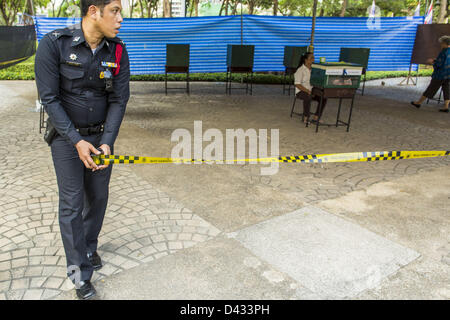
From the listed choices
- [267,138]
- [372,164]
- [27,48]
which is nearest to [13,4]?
[27,48]

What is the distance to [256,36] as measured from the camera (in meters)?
12.1

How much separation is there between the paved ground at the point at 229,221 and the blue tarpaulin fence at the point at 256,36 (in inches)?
194

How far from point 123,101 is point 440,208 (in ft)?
12.4

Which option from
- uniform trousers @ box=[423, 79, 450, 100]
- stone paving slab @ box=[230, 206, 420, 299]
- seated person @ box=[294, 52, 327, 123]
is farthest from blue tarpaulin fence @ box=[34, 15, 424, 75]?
stone paving slab @ box=[230, 206, 420, 299]

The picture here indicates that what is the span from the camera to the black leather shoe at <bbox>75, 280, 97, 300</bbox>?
8.86 feet

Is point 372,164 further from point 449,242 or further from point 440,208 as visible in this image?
point 449,242

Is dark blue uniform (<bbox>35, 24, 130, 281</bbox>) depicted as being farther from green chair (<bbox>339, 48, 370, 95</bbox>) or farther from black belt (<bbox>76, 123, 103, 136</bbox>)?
green chair (<bbox>339, 48, 370, 95</bbox>)

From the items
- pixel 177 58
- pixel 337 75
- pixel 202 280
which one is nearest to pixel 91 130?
pixel 202 280

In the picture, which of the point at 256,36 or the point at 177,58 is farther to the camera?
the point at 256,36

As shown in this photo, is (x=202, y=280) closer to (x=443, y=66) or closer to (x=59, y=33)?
(x=59, y=33)

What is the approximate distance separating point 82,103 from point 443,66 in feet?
33.9

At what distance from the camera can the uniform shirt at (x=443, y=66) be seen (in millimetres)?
9965

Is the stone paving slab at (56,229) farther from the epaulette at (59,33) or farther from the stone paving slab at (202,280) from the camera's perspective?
the epaulette at (59,33)
